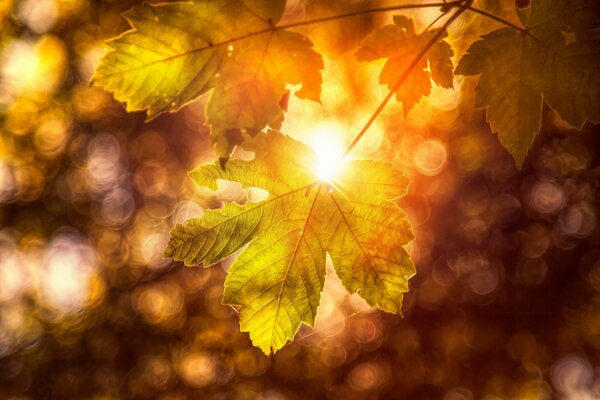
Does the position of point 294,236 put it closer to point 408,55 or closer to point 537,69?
point 408,55

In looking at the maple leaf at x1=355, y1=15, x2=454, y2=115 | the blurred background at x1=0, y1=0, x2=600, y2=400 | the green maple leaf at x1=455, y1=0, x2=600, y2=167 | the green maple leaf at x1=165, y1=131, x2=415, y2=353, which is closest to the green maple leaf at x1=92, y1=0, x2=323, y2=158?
the green maple leaf at x1=165, y1=131, x2=415, y2=353

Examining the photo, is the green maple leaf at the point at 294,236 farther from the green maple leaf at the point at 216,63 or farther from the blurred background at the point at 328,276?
the blurred background at the point at 328,276

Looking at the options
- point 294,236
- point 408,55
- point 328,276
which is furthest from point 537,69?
point 328,276

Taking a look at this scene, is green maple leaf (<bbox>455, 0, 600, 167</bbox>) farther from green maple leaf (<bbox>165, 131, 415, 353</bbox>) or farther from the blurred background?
the blurred background

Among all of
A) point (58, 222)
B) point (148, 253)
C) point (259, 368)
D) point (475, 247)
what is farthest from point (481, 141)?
point (58, 222)

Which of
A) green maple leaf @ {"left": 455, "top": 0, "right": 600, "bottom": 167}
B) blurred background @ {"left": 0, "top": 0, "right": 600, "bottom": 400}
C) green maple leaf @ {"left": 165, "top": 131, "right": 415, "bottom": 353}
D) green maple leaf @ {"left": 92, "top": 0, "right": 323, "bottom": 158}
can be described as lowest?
blurred background @ {"left": 0, "top": 0, "right": 600, "bottom": 400}

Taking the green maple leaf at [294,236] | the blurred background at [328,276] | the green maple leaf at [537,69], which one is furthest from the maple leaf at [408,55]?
the blurred background at [328,276]
